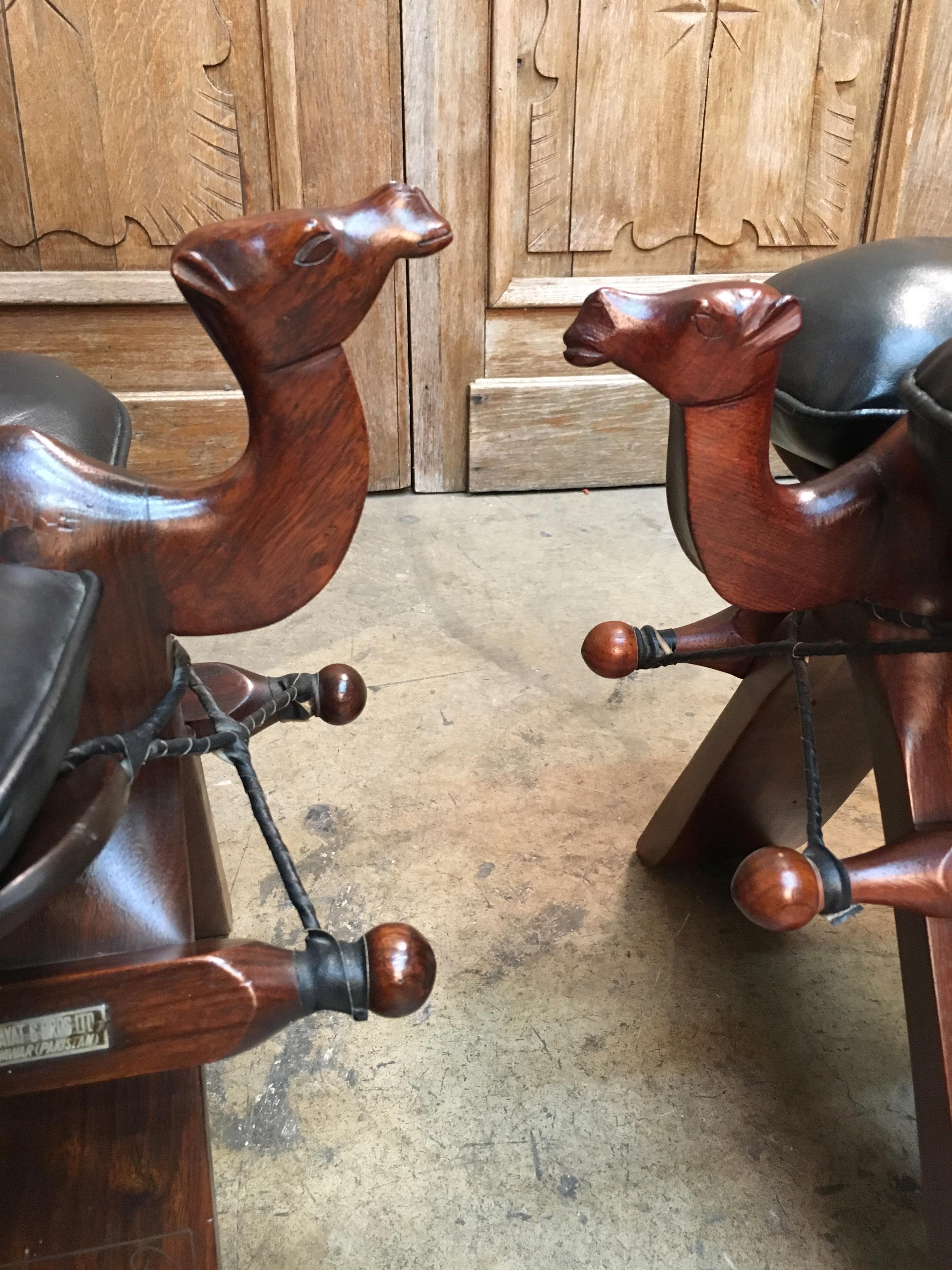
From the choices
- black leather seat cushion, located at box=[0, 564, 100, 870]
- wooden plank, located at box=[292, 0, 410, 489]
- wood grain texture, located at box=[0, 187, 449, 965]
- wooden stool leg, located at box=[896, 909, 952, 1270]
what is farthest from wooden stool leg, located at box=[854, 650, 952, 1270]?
wooden plank, located at box=[292, 0, 410, 489]

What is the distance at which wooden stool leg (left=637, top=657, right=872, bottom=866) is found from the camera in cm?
72

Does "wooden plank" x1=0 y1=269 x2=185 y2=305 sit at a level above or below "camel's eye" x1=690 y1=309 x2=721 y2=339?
below

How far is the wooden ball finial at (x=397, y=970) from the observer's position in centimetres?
42

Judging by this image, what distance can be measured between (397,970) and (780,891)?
0.18 meters

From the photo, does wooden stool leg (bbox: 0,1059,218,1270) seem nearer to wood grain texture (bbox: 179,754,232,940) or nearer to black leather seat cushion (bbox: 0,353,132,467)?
wood grain texture (bbox: 179,754,232,940)

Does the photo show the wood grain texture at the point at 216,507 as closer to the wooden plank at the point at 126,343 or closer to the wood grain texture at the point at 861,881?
the wood grain texture at the point at 861,881

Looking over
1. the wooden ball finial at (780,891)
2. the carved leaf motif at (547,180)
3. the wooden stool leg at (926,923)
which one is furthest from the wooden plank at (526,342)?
the wooden ball finial at (780,891)

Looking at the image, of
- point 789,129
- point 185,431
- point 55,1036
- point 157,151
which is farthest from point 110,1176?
point 789,129

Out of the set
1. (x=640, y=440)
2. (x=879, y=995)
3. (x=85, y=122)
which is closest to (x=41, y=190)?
(x=85, y=122)

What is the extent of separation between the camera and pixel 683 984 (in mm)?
794

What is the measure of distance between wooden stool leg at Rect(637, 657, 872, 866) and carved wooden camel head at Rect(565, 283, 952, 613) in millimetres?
146

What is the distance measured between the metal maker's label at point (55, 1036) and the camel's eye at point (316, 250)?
326mm

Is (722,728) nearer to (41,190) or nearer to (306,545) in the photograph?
(306,545)

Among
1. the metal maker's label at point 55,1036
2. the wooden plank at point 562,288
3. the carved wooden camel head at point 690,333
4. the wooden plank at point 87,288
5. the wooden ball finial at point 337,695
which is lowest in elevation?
the wooden plank at point 562,288
